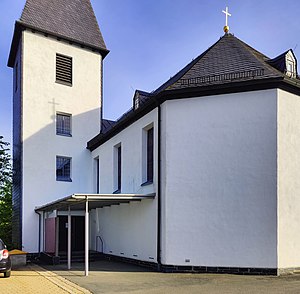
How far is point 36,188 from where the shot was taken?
70.6 feet

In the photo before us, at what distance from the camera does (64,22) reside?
24.4m

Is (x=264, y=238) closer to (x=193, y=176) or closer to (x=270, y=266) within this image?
(x=270, y=266)

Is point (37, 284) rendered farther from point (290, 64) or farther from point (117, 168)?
point (290, 64)

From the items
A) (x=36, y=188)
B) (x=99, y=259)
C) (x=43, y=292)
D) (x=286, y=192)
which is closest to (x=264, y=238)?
(x=286, y=192)

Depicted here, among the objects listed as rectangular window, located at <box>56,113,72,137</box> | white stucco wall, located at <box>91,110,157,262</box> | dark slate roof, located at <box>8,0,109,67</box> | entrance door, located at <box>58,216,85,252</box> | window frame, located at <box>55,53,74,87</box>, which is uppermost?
dark slate roof, located at <box>8,0,109,67</box>

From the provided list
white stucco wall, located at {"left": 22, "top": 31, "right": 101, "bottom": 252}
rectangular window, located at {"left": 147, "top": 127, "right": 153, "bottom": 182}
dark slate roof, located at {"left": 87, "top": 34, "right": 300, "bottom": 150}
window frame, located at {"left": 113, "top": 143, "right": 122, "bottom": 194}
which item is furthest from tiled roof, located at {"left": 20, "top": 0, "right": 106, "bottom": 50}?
rectangular window, located at {"left": 147, "top": 127, "right": 153, "bottom": 182}

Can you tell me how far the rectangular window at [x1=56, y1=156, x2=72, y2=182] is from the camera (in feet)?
74.3

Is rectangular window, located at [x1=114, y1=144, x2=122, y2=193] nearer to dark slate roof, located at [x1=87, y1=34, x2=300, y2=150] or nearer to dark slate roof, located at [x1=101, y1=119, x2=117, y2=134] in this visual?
dark slate roof, located at [x1=87, y1=34, x2=300, y2=150]

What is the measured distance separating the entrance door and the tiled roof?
34.9ft

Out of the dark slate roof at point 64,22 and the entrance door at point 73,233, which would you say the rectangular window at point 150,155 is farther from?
the dark slate roof at point 64,22

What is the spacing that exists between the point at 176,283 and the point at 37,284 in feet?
12.8

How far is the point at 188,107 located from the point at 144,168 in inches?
141

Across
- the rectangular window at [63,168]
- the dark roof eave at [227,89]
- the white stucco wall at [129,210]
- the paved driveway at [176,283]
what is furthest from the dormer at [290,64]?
the rectangular window at [63,168]

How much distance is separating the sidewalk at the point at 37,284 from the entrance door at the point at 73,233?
7.62 metres
